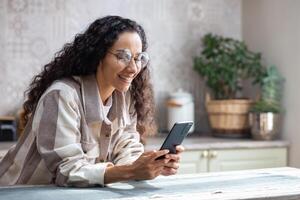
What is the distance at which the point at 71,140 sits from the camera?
4.85ft

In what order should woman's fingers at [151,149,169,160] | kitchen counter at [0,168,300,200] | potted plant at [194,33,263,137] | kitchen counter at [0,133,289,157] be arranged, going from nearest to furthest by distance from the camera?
kitchen counter at [0,168,300,200] < woman's fingers at [151,149,169,160] < kitchen counter at [0,133,289,157] < potted plant at [194,33,263,137]

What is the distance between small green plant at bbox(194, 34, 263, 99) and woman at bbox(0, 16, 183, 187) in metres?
1.34

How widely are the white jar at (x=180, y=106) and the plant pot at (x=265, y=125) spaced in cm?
39

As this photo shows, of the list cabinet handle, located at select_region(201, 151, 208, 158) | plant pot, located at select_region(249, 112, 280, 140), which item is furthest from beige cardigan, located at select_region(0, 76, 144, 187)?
plant pot, located at select_region(249, 112, 280, 140)

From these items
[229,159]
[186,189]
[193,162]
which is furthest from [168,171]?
[229,159]

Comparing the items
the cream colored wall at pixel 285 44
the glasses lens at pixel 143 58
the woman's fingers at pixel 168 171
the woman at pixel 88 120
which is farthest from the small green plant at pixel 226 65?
the woman's fingers at pixel 168 171

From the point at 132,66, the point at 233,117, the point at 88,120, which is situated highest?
the point at 132,66

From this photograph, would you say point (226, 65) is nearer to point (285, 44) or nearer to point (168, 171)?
point (285, 44)

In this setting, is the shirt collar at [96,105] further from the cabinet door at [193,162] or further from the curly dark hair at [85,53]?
the cabinet door at [193,162]

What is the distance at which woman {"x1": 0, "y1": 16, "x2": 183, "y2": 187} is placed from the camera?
4.77 feet

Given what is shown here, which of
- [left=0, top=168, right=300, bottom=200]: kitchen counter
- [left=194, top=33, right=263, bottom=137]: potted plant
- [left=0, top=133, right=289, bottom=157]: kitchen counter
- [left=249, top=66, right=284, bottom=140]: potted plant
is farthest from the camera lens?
[left=194, top=33, right=263, bottom=137]: potted plant

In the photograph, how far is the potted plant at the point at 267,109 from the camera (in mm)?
2932

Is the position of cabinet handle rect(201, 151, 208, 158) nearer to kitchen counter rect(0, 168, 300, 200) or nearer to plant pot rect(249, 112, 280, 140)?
plant pot rect(249, 112, 280, 140)

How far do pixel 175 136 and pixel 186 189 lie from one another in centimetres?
15
